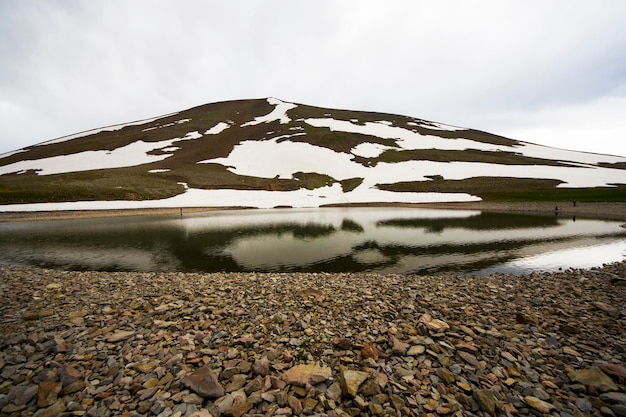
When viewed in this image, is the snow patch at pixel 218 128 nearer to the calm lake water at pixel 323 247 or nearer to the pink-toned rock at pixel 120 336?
the calm lake water at pixel 323 247

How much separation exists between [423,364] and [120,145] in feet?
514

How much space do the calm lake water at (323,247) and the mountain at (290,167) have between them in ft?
102

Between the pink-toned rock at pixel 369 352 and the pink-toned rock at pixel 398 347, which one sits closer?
the pink-toned rock at pixel 369 352

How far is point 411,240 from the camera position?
1289 inches

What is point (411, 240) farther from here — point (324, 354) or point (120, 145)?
point (120, 145)

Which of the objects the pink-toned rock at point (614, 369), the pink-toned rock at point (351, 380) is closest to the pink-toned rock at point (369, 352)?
the pink-toned rock at point (351, 380)

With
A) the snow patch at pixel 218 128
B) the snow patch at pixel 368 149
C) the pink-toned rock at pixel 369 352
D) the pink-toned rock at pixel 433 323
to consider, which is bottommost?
the pink-toned rock at pixel 433 323

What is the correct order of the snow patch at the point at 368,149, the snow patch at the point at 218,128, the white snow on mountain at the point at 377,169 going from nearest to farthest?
the white snow on mountain at the point at 377,169, the snow patch at the point at 368,149, the snow patch at the point at 218,128

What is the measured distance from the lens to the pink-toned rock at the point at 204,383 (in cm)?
702

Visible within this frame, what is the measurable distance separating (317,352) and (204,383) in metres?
3.25

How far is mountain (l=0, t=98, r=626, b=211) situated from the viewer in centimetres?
7269

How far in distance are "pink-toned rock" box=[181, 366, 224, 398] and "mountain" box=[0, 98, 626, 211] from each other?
66824mm

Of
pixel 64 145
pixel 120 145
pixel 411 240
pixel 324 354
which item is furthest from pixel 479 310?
pixel 64 145

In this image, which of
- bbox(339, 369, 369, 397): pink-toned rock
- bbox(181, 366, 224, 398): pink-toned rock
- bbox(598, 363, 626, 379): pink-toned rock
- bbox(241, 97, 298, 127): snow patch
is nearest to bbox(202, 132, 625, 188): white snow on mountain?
bbox(241, 97, 298, 127): snow patch
